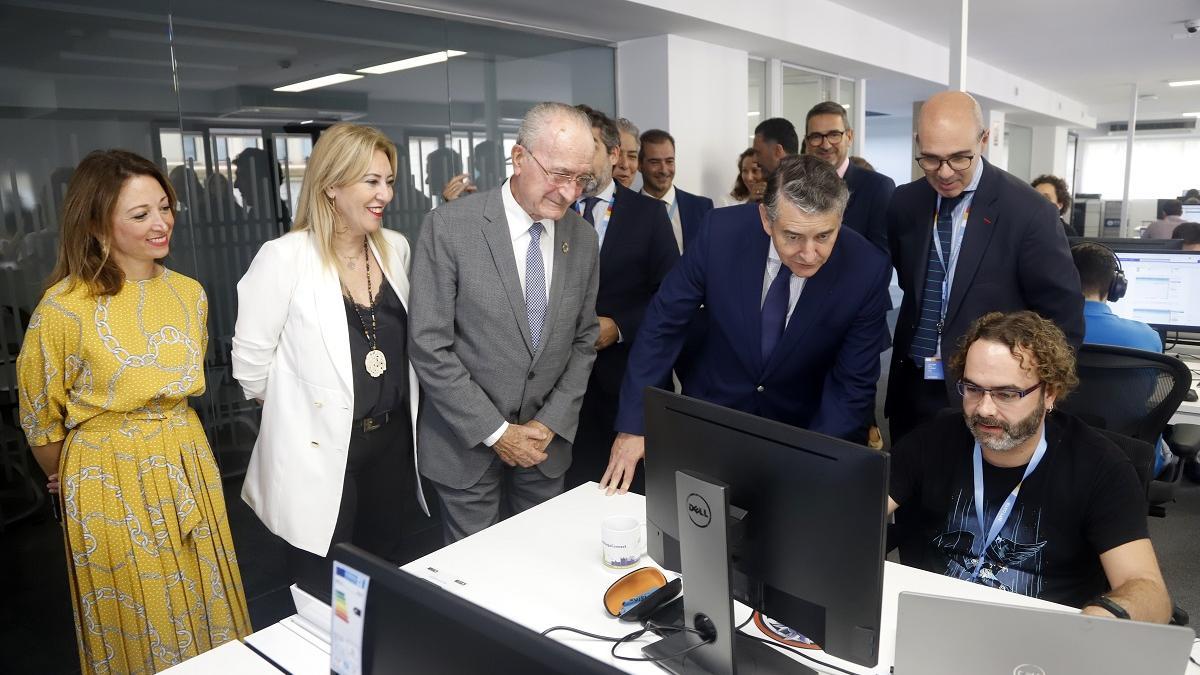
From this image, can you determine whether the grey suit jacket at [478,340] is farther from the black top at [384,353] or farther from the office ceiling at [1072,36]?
the office ceiling at [1072,36]

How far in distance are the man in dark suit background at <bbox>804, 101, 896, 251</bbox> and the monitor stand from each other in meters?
2.32

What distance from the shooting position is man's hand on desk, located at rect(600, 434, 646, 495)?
2307 millimetres

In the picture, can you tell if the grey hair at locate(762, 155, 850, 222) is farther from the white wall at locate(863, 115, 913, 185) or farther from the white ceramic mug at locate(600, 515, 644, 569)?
the white wall at locate(863, 115, 913, 185)

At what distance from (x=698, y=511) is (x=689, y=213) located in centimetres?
308

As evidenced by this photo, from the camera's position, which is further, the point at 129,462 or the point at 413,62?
the point at 413,62

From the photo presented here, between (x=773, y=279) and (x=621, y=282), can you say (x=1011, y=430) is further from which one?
(x=621, y=282)

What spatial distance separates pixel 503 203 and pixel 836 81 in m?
6.11

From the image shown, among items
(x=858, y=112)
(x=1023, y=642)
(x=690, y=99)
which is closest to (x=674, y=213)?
(x=690, y=99)

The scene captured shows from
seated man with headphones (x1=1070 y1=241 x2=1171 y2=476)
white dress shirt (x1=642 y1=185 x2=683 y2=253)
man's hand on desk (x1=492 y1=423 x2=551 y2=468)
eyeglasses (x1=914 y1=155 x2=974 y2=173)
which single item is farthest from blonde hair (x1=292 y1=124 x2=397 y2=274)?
seated man with headphones (x1=1070 y1=241 x2=1171 y2=476)

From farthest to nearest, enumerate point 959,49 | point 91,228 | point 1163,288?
point 959,49, point 1163,288, point 91,228

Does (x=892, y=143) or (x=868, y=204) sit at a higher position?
(x=892, y=143)

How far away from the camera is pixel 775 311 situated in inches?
96.5

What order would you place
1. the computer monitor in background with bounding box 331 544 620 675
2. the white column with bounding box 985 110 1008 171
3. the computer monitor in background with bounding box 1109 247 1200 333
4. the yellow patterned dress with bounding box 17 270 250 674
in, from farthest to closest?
the white column with bounding box 985 110 1008 171, the computer monitor in background with bounding box 1109 247 1200 333, the yellow patterned dress with bounding box 17 270 250 674, the computer monitor in background with bounding box 331 544 620 675

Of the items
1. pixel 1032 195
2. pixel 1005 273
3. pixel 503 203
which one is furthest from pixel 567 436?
pixel 1032 195
